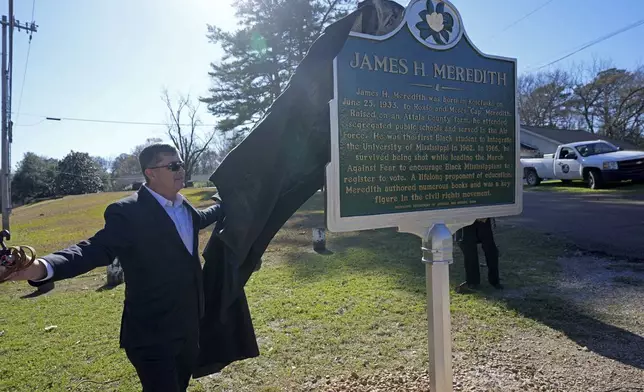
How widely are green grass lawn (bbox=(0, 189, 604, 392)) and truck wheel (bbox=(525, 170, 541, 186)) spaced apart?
15.6m

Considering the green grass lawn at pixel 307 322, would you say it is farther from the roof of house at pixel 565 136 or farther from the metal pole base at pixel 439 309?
the roof of house at pixel 565 136

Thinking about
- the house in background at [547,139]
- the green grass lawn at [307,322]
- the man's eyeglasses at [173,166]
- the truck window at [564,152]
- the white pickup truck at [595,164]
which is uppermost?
the house in background at [547,139]

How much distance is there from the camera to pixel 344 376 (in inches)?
142

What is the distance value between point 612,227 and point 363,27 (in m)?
9.09

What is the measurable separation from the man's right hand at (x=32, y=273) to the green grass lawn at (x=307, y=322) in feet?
6.95

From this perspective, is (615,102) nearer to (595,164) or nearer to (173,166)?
(595,164)

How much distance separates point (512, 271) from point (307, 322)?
11.8 ft

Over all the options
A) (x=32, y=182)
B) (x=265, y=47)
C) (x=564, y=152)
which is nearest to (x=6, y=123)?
(x=265, y=47)

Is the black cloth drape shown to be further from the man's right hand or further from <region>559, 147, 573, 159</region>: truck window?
<region>559, 147, 573, 159</region>: truck window

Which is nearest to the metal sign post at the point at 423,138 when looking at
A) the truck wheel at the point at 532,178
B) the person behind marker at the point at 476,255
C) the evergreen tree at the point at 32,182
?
the person behind marker at the point at 476,255

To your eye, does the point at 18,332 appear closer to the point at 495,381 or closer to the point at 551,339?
the point at 495,381

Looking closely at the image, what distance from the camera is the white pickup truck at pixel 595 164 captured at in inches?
679

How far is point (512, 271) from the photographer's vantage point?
6.69 m

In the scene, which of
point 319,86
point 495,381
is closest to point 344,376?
point 495,381
